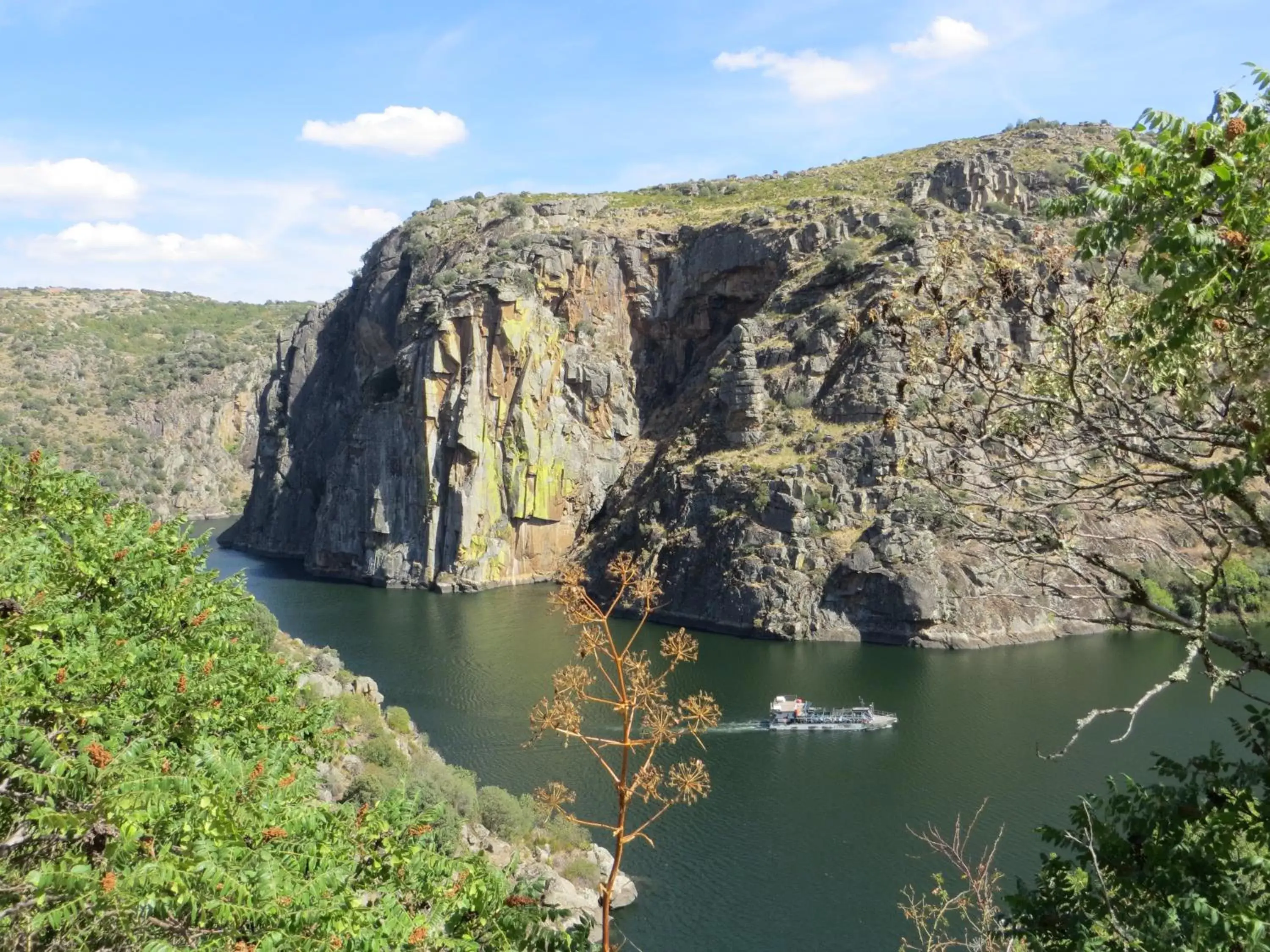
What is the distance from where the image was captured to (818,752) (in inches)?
1187

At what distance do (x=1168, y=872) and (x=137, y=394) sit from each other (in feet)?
404

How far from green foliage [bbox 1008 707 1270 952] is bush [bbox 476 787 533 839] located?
1696 cm

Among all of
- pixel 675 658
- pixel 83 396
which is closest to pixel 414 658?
pixel 675 658

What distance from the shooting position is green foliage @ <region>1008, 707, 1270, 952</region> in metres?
5.27

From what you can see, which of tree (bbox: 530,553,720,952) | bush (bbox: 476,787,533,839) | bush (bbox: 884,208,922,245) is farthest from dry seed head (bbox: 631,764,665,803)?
bush (bbox: 884,208,922,245)

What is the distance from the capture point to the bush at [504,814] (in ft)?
75.3

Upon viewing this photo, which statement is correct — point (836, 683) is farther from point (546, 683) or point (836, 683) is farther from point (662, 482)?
point (662, 482)

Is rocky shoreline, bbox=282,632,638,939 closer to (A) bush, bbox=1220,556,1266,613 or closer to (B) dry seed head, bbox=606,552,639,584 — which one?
(B) dry seed head, bbox=606,552,639,584

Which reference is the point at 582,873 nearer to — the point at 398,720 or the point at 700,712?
the point at 398,720

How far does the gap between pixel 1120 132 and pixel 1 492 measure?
1138 centimetres

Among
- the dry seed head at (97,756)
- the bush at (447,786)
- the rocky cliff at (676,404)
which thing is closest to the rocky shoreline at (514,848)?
the bush at (447,786)

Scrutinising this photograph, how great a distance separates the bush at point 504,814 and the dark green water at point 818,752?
288cm

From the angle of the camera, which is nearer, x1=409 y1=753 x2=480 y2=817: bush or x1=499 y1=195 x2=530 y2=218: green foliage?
x1=409 y1=753 x2=480 y2=817: bush

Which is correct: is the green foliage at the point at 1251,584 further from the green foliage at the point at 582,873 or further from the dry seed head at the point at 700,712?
the dry seed head at the point at 700,712
